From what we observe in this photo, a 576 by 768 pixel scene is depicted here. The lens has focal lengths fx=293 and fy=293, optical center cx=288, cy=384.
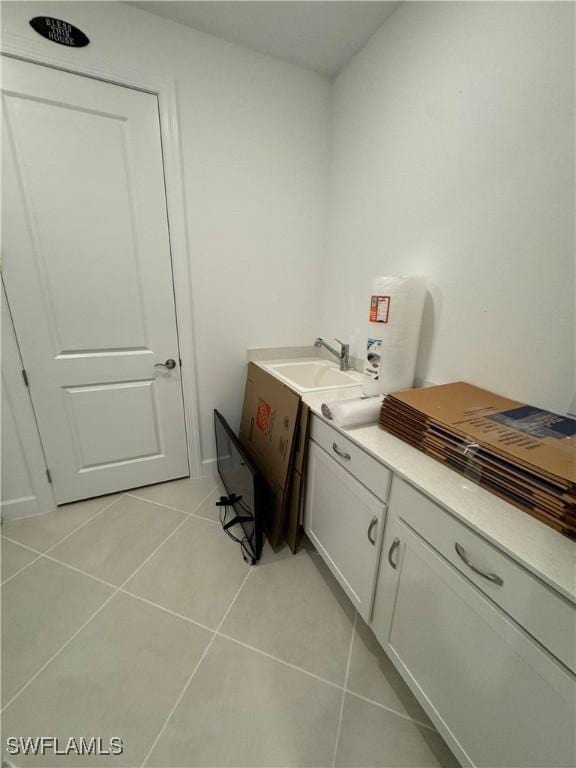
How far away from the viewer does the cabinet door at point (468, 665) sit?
1.94 feet

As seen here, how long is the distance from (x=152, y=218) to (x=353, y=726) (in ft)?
7.68

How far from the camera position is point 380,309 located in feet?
4.08

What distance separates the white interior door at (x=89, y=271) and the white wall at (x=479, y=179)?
120cm

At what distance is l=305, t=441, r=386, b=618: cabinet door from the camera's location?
41.4 inches

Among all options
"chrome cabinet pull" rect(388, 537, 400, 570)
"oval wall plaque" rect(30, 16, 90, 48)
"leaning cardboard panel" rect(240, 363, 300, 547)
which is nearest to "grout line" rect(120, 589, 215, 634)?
"leaning cardboard panel" rect(240, 363, 300, 547)

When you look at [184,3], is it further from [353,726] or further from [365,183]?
[353,726]

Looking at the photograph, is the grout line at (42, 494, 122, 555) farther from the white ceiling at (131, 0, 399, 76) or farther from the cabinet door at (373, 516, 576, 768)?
the white ceiling at (131, 0, 399, 76)

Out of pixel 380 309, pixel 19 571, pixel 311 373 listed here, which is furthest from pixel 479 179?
pixel 19 571

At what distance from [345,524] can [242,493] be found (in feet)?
2.08

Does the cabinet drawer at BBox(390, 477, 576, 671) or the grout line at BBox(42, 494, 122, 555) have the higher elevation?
the cabinet drawer at BBox(390, 477, 576, 671)

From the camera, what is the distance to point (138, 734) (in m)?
0.92

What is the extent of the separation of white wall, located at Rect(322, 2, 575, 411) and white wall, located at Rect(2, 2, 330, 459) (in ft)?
1.35

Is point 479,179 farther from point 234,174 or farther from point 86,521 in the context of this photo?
point 86,521

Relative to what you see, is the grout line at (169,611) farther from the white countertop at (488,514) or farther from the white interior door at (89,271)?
the white countertop at (488,514)
